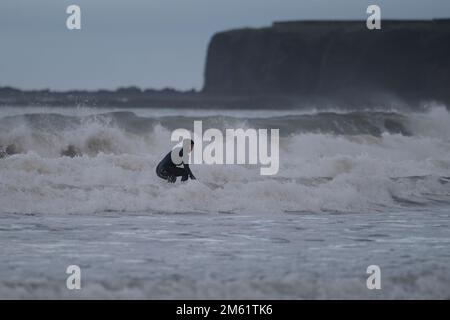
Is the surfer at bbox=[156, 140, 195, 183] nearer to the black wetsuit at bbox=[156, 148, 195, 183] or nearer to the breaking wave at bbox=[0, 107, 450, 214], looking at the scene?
the black wetsuit at bbox=[156, 148, 195, 183]

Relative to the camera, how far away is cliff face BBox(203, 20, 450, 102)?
10025 cm

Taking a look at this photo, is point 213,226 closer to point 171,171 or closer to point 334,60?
point 171,171

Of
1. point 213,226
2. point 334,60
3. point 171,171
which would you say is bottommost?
point 213,226

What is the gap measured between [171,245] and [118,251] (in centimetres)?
77

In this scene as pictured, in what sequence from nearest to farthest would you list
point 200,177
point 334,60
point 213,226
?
point 213,226, point 200,177, point 334,60

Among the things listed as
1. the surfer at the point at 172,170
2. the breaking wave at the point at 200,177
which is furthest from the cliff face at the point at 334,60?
the surfer at the point at 172,170

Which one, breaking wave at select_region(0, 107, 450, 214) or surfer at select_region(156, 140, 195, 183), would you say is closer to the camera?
breaking wave at select_region(0, 107, 450, 214)

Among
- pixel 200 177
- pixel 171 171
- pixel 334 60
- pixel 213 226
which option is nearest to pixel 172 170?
pixel 171 171

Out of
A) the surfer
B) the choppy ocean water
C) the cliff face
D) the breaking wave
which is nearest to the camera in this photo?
the choppy ocean water

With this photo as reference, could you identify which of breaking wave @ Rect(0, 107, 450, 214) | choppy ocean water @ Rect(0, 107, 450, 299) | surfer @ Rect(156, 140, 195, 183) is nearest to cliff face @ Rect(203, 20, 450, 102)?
breaking wave @ Rect(0, 107, 450, 214)

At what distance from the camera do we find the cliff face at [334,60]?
100250 millimetres

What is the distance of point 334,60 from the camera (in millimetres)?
106375

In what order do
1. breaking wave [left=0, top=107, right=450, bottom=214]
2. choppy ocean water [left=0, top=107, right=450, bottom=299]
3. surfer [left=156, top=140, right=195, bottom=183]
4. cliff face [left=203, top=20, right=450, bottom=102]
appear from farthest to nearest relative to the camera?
cliff face [left=203, top=20, right=450, bottom=102] < surfer [left=156, top=140, right=195, bottom=183] < breaking wave [left=0, top=107, right=450, bottom=214] < choppy ocean water [left=0, top=107, right=450, bottom=299]

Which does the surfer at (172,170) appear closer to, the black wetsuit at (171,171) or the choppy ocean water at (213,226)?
the black wetsuit at (171,171)
